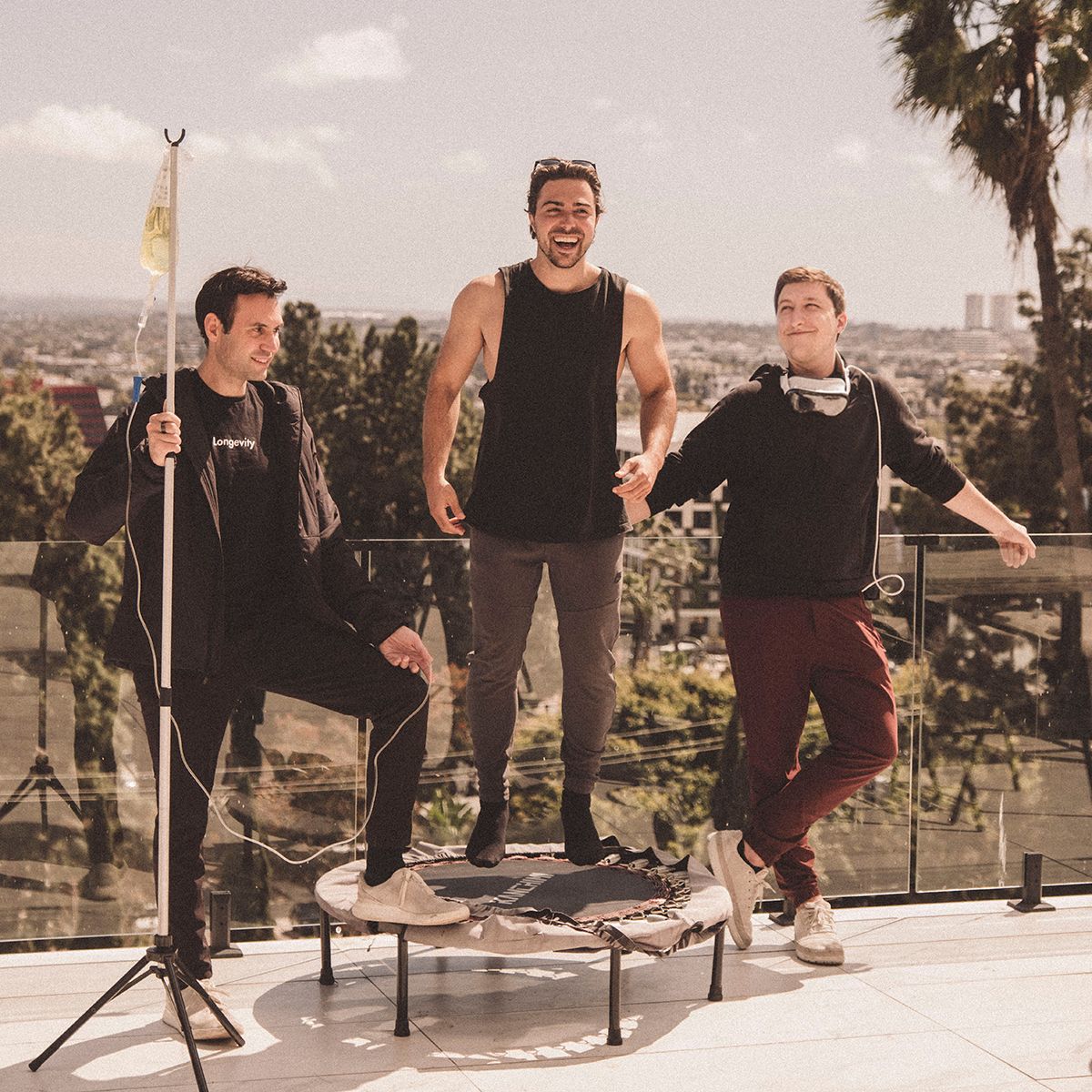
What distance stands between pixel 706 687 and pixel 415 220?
97381mm

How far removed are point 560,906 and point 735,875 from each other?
60 centimetres

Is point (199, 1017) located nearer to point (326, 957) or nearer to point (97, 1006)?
point (97, 1006)

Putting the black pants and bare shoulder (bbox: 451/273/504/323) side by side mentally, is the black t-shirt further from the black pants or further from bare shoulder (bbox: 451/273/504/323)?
bare shoulder (bbox: 451/273/504/323)

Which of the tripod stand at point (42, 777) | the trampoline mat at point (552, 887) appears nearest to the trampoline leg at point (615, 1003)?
the trampoline mat at point (552, 887)

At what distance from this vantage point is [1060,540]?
448cm

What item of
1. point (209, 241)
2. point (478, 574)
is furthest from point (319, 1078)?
point (209, 241)

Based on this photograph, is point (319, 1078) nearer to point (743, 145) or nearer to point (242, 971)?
point (242, 971)

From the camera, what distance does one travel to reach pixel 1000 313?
67938 millimetres

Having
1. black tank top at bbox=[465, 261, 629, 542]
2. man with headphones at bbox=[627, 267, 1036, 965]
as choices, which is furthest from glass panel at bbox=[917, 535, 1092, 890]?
black tank top at bbox=[465, 261, 629, 542]

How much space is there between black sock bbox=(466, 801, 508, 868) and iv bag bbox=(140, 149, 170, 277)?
1.50 meters

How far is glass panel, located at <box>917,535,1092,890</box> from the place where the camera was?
4453 millimetres

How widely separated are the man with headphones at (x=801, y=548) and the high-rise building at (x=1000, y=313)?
61.0 meters

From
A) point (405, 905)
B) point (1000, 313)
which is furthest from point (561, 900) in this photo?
point (1000, 313)

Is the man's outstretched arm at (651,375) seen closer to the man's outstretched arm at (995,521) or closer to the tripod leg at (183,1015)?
the man's outstretched arm at (995,521)
